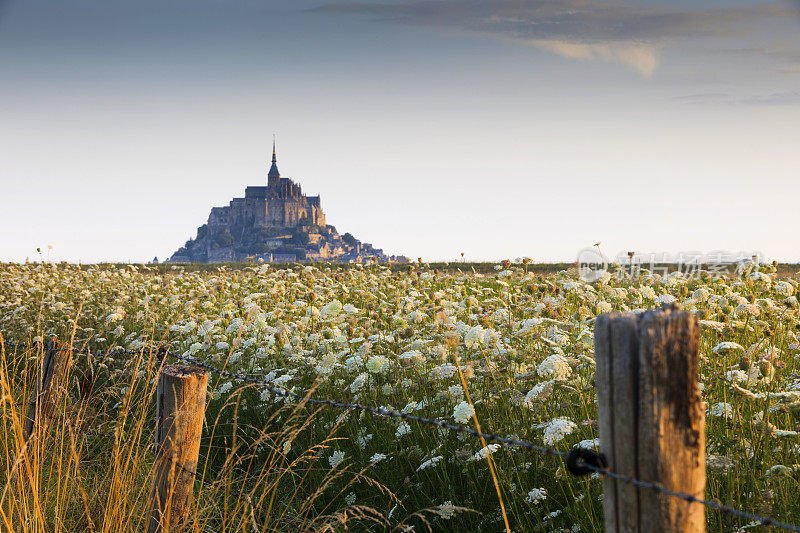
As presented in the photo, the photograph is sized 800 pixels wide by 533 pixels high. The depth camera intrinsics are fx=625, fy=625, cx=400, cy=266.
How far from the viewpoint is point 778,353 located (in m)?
5.11

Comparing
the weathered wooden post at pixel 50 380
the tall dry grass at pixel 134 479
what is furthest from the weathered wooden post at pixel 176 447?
the weathered wooden post at pixel 50 380

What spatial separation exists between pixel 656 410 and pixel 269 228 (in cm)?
16466

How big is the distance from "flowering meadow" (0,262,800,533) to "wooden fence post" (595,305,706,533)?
581 mm

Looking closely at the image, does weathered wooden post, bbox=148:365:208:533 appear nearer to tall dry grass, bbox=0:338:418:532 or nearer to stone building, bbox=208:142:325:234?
tall dry grass, bbox=0:338:418:532

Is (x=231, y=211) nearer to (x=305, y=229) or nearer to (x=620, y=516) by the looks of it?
(x=305, y=229)

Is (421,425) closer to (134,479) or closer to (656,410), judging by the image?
(134,479)

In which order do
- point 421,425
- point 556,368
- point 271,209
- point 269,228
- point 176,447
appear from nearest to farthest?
1. point 176,447
2. point 556,368
3. point 421,425
4. point 269,228
5. point 271,209

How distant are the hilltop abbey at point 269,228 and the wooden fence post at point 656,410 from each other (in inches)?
6066

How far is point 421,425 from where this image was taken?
15.0 feet

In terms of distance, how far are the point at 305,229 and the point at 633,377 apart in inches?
6469

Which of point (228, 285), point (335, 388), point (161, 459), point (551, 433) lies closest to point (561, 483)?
point (551, 433)

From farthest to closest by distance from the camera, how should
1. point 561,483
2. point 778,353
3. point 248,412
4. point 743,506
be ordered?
point 248,412 < point 778,353 < point 561,483 < point 743,506

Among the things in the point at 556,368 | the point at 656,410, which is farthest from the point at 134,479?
the point at 656,410

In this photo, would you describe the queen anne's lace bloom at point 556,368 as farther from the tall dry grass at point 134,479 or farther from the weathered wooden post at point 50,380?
the weathered wooden post at point 50,380
